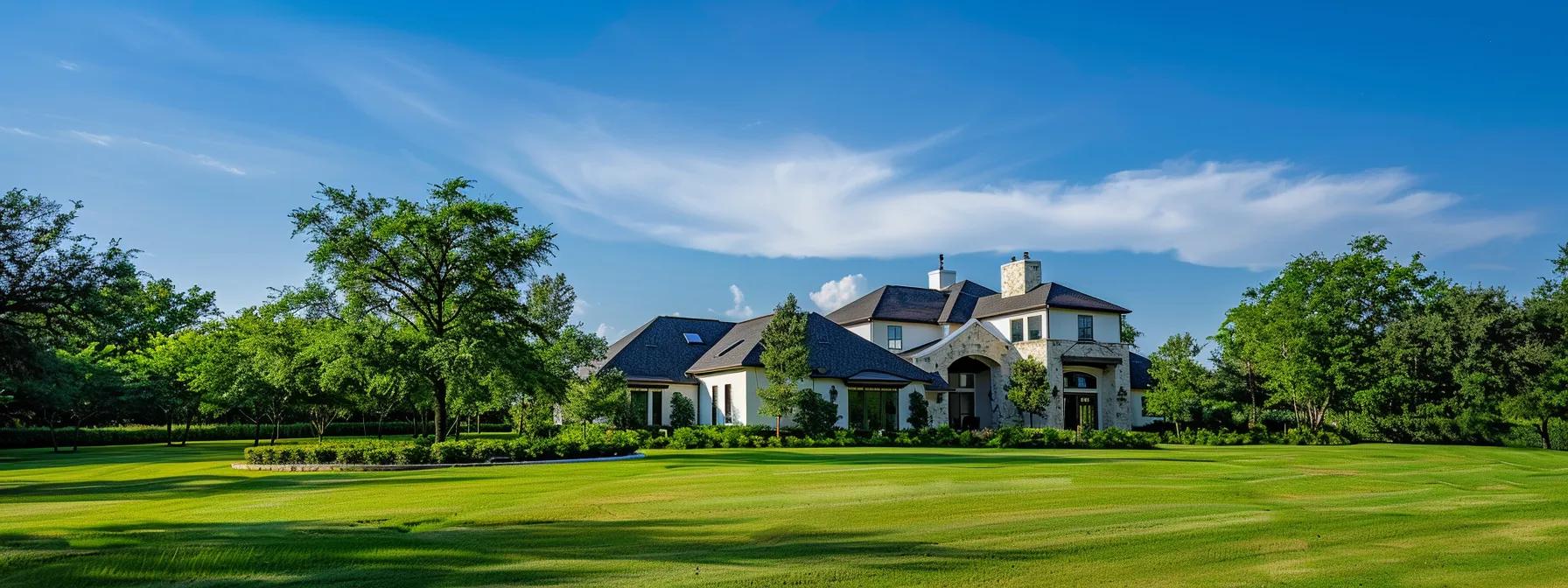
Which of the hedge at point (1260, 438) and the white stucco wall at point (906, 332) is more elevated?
the white stucco wall at point (906, 332)

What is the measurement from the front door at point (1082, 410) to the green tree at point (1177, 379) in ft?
17.7

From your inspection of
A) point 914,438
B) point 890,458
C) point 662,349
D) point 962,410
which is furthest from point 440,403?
point 962,410

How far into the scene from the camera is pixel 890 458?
27750 mm

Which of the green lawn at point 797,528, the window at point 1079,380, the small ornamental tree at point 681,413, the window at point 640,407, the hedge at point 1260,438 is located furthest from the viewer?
the window at point 1079,380

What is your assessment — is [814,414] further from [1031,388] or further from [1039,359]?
[1039,359]

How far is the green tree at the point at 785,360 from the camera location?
38.1 metres

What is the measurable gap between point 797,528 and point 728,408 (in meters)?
33.1

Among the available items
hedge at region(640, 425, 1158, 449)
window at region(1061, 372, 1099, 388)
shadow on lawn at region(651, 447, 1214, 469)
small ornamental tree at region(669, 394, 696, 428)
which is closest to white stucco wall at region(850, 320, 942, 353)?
window at region(1061, 372, 1099, 388)

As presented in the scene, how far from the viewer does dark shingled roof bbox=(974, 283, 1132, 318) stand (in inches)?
2052

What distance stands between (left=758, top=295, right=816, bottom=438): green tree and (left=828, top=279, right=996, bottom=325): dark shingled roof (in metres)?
15.5

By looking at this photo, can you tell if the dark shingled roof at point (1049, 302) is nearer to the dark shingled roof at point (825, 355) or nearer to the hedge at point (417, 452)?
the dark shingled roof at point (825, 355)

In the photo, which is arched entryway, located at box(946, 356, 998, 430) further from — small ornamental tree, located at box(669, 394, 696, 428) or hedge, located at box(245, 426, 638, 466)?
hedge, located at box(245, 426, 638, 466)

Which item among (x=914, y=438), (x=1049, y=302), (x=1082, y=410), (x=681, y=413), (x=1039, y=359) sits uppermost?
(x=1049, y=302)

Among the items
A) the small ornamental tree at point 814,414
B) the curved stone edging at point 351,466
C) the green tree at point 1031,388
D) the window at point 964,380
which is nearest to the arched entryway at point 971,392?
the window at point 964,380
